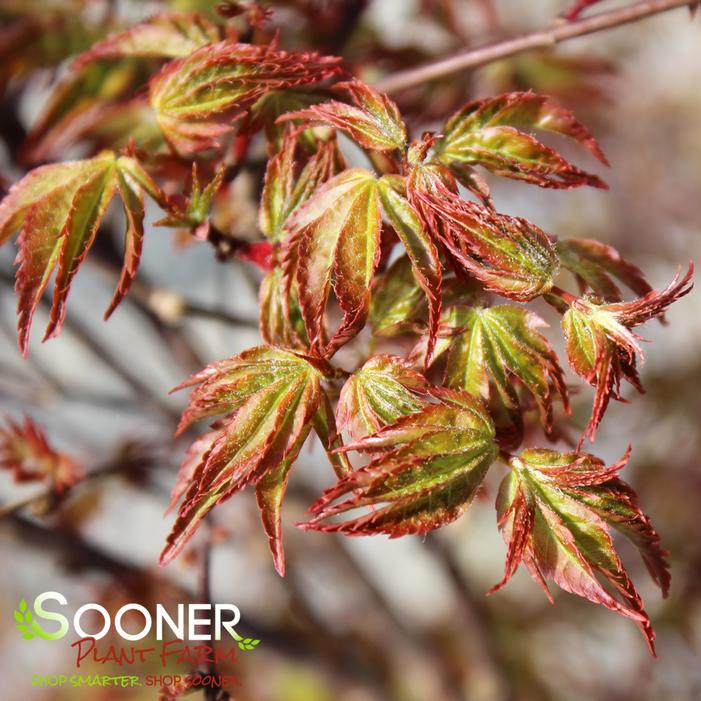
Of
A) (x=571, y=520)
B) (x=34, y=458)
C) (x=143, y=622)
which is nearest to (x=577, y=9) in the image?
→ (x=571, y=520)

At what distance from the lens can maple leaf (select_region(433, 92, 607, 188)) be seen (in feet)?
1.48

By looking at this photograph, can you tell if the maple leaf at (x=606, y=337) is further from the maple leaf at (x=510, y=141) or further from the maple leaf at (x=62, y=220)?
the maple leaf at (x=62, y=220)

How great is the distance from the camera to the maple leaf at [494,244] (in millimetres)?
395

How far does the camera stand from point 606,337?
41 centimetres

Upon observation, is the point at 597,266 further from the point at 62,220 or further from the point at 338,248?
the point at 62,220

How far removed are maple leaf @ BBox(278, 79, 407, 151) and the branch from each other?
0.22 metres

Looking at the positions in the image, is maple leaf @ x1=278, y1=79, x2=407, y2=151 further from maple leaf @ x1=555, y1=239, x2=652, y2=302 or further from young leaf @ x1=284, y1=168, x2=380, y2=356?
maple leaf @ x1=555, y1=239, x2=652, y2=302

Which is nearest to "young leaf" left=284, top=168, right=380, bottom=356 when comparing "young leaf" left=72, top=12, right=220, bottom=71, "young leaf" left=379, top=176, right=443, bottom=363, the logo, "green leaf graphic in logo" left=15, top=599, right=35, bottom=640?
"young leaf" left=379, top=176, right=443, bottom=363

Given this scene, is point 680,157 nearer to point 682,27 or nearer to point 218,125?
point 682,27

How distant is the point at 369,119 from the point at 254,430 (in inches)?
8.0

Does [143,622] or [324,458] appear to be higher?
[143,622]

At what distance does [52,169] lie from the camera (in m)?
0.48

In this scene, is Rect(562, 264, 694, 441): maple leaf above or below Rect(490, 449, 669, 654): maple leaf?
above

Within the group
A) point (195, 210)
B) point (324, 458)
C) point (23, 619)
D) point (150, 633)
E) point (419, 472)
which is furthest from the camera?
point (324, 458)
